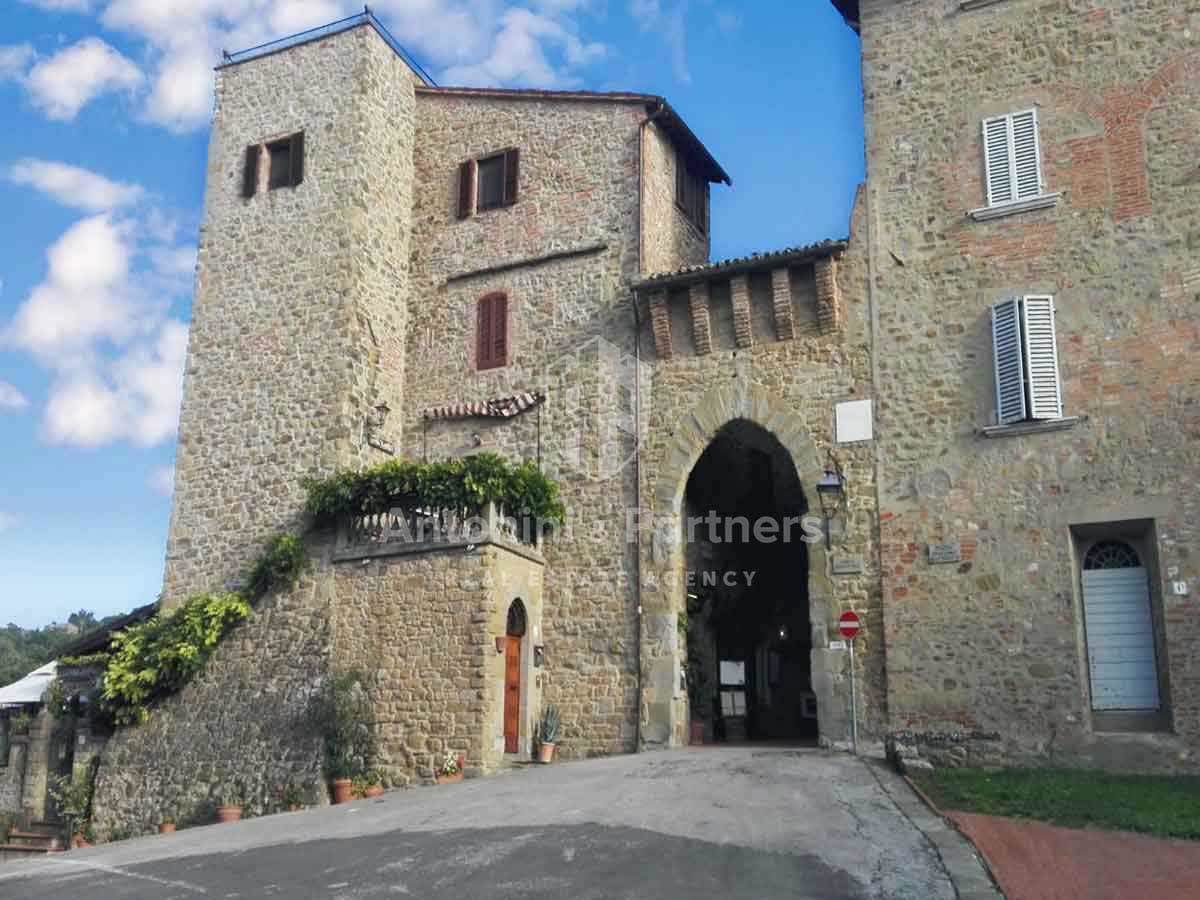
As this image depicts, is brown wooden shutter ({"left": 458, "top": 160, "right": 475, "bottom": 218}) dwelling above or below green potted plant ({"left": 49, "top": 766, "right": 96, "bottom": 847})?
above

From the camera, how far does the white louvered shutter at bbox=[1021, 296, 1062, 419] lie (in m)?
15.5

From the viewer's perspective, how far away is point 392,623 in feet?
57.8

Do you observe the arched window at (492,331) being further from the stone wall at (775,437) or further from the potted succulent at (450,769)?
the potted succulent at (450,769)

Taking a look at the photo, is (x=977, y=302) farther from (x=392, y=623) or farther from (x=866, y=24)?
(x=392, y=623)

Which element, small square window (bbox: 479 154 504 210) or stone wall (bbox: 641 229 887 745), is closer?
stone wall (bbox: 641 229 887 745)

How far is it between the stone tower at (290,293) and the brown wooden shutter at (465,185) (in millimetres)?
1098

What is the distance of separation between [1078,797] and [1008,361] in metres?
5.93

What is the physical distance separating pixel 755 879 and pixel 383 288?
14.1 m

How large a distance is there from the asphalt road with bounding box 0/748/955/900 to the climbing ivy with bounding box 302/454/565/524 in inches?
165

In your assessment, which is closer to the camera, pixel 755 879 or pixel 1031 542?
pixel 755 879

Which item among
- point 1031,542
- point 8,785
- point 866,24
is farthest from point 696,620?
point 8,785

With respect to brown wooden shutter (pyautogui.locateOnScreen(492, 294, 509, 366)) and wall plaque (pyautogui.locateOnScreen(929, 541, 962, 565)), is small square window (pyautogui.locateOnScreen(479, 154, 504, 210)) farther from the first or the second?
wall plaque (pyautogui.locateOnScreen(929, 541, 962, 565))

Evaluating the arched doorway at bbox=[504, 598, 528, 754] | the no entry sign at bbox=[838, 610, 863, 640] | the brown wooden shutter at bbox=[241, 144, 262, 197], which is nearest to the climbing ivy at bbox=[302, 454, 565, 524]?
the arched doorway at bbox=[504, 598, 528, 754]

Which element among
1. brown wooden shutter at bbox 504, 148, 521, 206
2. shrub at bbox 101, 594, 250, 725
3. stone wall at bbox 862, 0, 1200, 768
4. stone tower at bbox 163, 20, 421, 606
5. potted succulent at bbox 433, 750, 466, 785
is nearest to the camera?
stone wall at bbox 862, 0, 1200, 768
